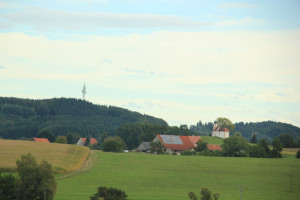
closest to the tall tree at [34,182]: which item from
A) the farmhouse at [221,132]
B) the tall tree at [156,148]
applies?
the tall tree at [156,148]

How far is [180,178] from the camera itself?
2768 inches

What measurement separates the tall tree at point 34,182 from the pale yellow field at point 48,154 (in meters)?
16.2

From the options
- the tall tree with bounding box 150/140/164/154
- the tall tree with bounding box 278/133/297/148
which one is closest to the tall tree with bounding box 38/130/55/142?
the tall tree with bounding box 150/140/164/154

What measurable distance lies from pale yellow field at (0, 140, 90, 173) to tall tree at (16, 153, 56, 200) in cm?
1616

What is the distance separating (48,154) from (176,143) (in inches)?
2217

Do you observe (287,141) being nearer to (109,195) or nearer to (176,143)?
(176,143)

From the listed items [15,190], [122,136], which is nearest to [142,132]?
[122,136]

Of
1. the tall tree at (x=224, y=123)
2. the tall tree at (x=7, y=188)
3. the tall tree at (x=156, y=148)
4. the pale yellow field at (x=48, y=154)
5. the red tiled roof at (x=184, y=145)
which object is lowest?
the tall tree at (x=7, y=188)

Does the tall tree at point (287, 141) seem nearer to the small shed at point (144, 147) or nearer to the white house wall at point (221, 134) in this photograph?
the white house wall at point (221, 134)

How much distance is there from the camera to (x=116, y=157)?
287ft

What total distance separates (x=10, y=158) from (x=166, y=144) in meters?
63.2

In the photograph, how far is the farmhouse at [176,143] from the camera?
128m

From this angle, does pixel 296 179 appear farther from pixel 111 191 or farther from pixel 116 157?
pixel 111 191

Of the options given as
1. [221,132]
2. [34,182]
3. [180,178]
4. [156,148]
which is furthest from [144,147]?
[34,182]
